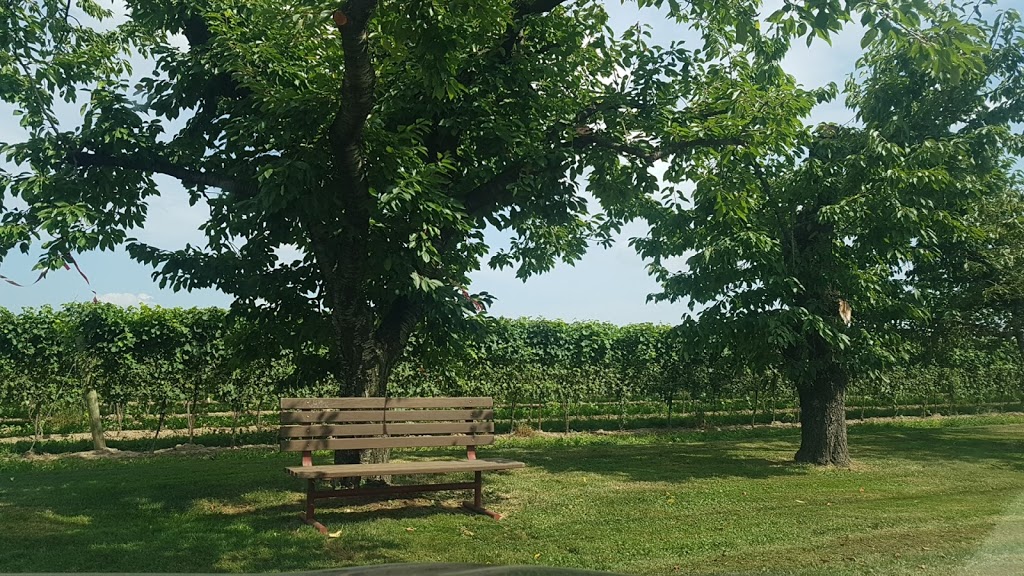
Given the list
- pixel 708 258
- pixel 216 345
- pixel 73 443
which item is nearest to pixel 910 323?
pixel 708 258

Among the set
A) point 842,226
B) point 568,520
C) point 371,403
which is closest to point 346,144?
point 371,403

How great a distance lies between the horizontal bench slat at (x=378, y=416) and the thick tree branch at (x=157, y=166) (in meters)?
Answer: 2.55

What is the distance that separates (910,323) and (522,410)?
897 cm

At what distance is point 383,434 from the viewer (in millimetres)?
7141

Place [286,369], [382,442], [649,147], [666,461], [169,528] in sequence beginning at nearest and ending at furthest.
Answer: [169,528], [382,442], [649,147], [666,461], [286,369]

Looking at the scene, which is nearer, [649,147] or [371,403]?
[371,403]

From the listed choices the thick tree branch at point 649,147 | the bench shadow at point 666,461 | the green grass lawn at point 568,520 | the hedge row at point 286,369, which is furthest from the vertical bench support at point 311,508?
the thick tree branch at point 649,147

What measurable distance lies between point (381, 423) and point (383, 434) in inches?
4.5

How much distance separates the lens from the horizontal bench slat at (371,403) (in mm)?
6746

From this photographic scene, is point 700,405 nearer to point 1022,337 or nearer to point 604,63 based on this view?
point 1022,337

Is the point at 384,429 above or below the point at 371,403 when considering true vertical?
below

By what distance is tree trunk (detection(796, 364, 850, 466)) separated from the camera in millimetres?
10875

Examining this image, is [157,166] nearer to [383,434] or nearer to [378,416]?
[378,416]

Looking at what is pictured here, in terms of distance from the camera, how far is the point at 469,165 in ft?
27.5
